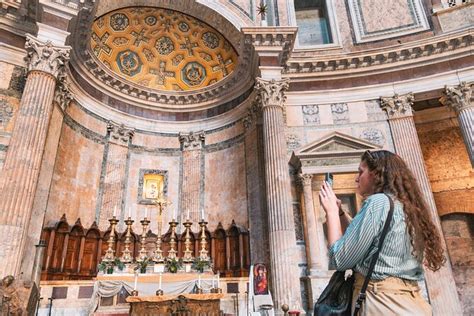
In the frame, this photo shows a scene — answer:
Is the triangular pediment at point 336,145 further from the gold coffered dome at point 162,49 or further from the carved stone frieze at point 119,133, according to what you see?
the carved stone frieze at point 119,133

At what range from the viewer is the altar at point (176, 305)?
20.9 feet

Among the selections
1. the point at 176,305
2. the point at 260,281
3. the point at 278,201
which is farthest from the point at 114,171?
the point at 176,305

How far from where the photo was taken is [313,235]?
9.94m

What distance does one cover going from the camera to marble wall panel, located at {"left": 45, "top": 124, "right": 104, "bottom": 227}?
10.4 meters

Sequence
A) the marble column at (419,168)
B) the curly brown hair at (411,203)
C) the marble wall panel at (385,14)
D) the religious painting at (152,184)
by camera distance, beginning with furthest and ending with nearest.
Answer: the religious painting at (152,184), the marble wall panel at (385,14), the marble column at (419,168), the curly brown hair at (411,203)

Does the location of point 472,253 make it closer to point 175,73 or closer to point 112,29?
point 175,73

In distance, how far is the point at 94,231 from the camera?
1095 cm

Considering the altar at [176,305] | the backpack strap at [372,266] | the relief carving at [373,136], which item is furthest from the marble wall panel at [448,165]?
the backpack strap at [372,266]

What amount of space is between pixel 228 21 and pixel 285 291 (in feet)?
32.0

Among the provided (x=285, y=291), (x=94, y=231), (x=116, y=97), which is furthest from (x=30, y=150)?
(x=285, y=291)

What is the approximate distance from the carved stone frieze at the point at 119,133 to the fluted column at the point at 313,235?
7.11 meters

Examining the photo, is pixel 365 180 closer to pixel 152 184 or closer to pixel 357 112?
pixel 357 112

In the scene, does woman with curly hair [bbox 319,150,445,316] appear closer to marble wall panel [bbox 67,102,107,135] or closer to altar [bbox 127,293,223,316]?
altar [bbox 127,293,223,316]

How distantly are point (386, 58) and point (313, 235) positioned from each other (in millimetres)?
6863
